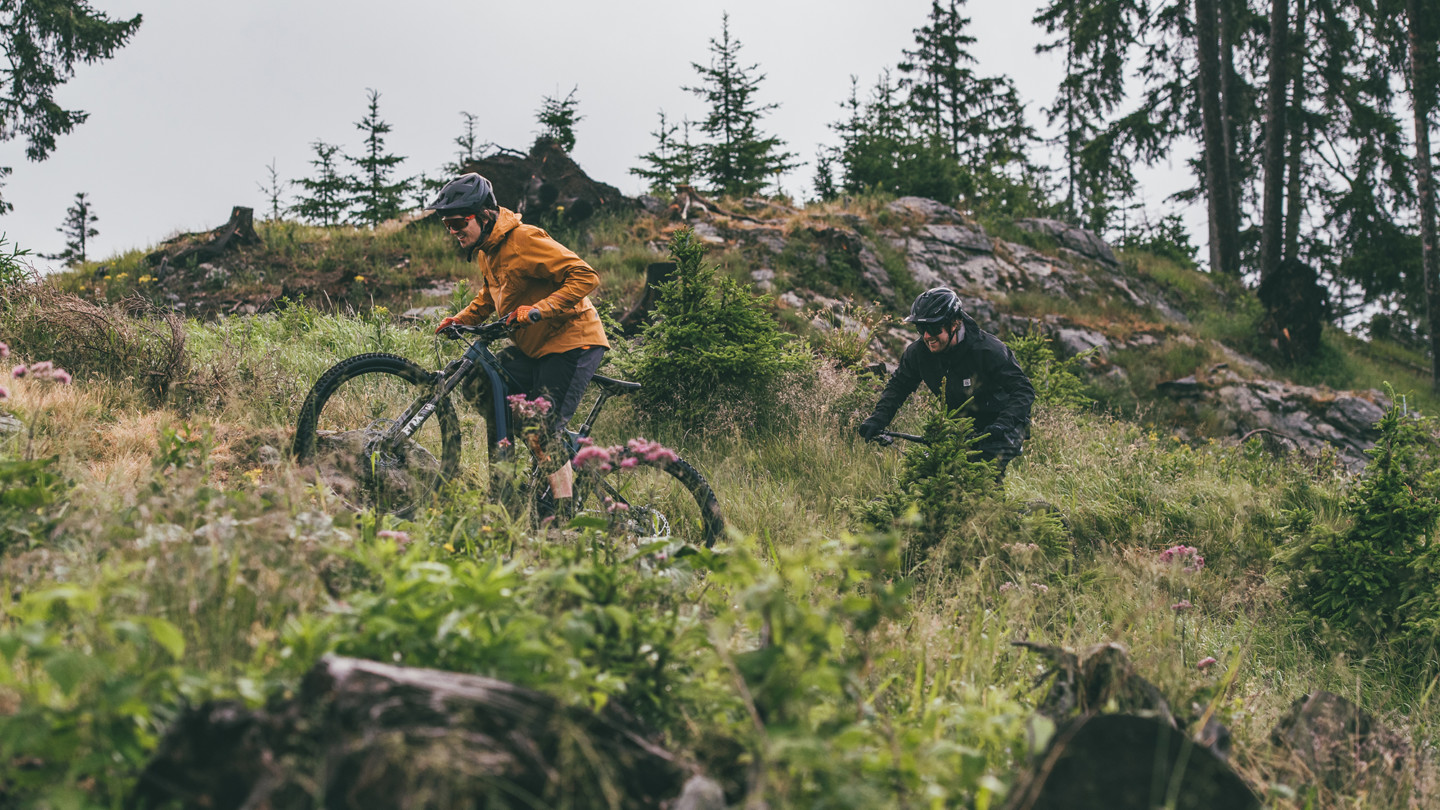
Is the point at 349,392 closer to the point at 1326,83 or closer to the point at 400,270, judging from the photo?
the point at 400,270

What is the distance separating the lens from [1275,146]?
18.2m

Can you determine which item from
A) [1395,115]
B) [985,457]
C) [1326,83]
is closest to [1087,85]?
[1326,83]

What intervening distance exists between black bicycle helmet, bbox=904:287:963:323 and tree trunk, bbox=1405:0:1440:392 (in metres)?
15.6

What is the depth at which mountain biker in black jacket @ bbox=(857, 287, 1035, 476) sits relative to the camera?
5.46m

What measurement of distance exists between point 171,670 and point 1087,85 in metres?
26.7

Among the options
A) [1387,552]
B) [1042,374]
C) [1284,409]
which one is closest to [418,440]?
[1387,552]

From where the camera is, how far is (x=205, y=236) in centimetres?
1511

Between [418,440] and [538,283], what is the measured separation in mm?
1201

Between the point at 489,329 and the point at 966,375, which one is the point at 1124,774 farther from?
the point at 966,375

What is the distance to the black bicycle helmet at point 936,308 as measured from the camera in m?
5.48

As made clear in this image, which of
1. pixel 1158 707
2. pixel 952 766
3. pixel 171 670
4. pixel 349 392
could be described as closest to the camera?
pixel 171 670

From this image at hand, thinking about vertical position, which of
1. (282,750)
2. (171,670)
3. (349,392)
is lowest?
(282,750)

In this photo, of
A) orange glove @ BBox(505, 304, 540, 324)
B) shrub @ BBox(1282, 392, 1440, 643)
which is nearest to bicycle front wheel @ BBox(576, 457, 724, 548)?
orange glove @ BBox(505, 304, 540, 324)

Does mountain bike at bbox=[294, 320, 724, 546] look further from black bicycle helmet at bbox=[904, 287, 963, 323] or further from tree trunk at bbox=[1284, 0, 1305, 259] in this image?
tree trunk at bbox=[1284, 0, 1305, 259]
